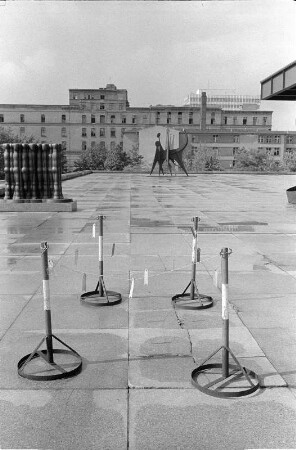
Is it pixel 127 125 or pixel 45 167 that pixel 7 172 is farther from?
pixel 127 125

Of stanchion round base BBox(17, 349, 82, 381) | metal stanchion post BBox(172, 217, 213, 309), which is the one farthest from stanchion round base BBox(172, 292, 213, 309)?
stanchion round base BBox(17, 349, 82, 381)

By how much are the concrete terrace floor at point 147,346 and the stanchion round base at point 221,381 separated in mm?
69

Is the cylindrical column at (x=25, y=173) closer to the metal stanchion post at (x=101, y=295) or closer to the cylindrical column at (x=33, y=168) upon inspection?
the cylindrical column at (x=33, y=168)

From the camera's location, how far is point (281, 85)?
851 inches

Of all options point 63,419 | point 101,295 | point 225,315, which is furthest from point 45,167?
point 63,419

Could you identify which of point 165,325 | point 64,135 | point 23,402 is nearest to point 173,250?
point 165,325

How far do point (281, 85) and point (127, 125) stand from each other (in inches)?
4107

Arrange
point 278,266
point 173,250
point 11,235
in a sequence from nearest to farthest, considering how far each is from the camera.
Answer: point 278,266, point 173,250, point 11,235

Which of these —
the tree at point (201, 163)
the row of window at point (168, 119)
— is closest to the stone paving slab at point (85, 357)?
the tree at point (201, 163)

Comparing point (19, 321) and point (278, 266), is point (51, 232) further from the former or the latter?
point (19, 321)

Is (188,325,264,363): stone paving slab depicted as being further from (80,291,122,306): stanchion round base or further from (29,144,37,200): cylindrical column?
(29,144,37,200): cylindrical column

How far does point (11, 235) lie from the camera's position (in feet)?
46.8

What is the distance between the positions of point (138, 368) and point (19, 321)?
214cm

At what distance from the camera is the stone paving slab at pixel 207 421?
4.00 meters
